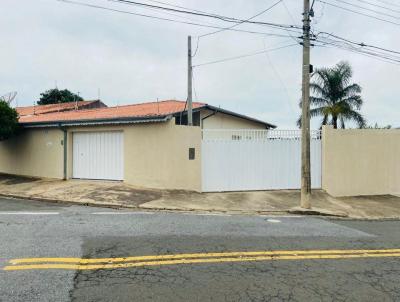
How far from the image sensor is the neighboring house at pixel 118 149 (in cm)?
1388

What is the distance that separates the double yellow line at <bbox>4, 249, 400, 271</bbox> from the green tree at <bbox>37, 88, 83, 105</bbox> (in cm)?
4231

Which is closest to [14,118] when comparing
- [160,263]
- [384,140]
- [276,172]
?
[276,172]

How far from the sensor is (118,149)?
49.0 feet

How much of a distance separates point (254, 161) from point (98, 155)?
6220 millimetres

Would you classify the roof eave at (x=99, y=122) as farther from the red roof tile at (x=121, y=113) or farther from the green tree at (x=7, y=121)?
the green tree at (x=7, y=121)

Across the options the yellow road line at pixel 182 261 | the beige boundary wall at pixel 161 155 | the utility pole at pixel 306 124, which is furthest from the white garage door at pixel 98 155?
the yellow road line at pixel 182 261

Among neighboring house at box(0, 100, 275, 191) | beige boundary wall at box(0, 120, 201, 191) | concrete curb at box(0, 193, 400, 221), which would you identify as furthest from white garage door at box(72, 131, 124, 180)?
concrete curb at box(0, 193, 400, 221)

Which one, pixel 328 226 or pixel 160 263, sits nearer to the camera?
pixel 160 263

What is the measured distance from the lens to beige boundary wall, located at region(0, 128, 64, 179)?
54.1 feet

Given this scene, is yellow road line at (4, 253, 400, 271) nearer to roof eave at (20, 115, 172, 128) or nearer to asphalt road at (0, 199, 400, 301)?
asphalt road at (0, 199, 400, 301)

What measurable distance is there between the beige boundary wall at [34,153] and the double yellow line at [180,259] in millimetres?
11186

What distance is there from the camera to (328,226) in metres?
9.45

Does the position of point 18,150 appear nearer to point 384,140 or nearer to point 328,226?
point 328,226

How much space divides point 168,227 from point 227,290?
11.9 ft
